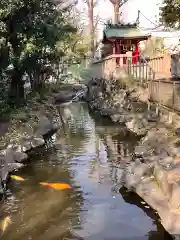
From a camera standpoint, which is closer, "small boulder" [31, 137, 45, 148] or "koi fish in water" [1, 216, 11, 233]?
"koi fish in water" [1, 216, 11, 233]

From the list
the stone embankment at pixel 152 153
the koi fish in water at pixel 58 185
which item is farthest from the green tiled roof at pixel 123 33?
the koi fish in water at pixel 58 185

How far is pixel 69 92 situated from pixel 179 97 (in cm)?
2788

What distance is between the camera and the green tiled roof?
3678 centimetres

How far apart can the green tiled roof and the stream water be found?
73.1 feet

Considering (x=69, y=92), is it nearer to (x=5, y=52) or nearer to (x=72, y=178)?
(x=5, y=52)

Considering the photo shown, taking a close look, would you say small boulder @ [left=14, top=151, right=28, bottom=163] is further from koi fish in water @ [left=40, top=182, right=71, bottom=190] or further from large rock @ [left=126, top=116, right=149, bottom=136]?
large rock @ [left=126, top=116, right=149, bottom=136]

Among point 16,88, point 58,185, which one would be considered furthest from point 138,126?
point 58,185

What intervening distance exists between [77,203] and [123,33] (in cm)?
2945

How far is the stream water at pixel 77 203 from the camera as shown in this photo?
866 centimetres

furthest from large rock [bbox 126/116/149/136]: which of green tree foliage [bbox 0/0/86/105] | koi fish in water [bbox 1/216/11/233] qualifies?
koi fish in water [bbox 1/216/11/233]

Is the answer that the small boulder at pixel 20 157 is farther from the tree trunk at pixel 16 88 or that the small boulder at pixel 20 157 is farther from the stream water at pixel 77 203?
the tree trunk at pixel 16 88

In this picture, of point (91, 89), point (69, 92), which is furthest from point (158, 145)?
point (69, 92)

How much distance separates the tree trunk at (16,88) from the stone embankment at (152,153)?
19.6ft

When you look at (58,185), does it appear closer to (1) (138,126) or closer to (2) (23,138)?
(2) (23,138)
